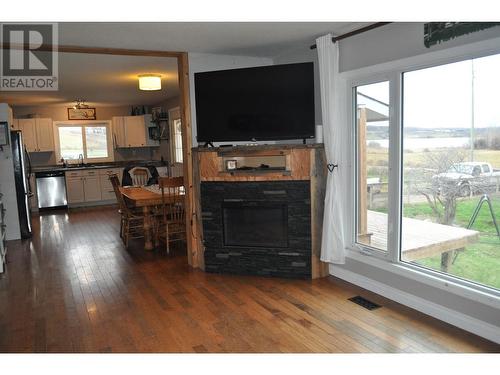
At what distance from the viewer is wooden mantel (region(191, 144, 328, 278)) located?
4008mm

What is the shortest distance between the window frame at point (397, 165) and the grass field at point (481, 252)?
0.06 m

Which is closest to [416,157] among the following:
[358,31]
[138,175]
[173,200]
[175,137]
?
[358,31]

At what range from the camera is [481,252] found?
2.91 m

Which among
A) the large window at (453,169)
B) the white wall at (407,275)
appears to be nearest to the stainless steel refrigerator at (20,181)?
the white wall at (407,275)

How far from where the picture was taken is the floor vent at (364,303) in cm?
339

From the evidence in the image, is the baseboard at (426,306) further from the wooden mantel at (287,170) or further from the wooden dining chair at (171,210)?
the wooden dining chair at (171,210)

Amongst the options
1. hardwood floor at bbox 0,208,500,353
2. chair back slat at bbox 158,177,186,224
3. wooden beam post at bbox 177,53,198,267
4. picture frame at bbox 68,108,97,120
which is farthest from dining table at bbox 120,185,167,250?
picture frame at bbox 68,108,97,120

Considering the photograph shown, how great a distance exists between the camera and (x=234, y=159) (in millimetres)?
4477

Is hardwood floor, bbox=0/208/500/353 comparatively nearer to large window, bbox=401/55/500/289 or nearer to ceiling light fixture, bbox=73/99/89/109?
large window, bbox=401/55/500/289

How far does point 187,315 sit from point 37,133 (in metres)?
7.50

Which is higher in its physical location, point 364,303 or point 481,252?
point 481,252

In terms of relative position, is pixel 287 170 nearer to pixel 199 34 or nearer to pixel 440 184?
pixel 440 184
